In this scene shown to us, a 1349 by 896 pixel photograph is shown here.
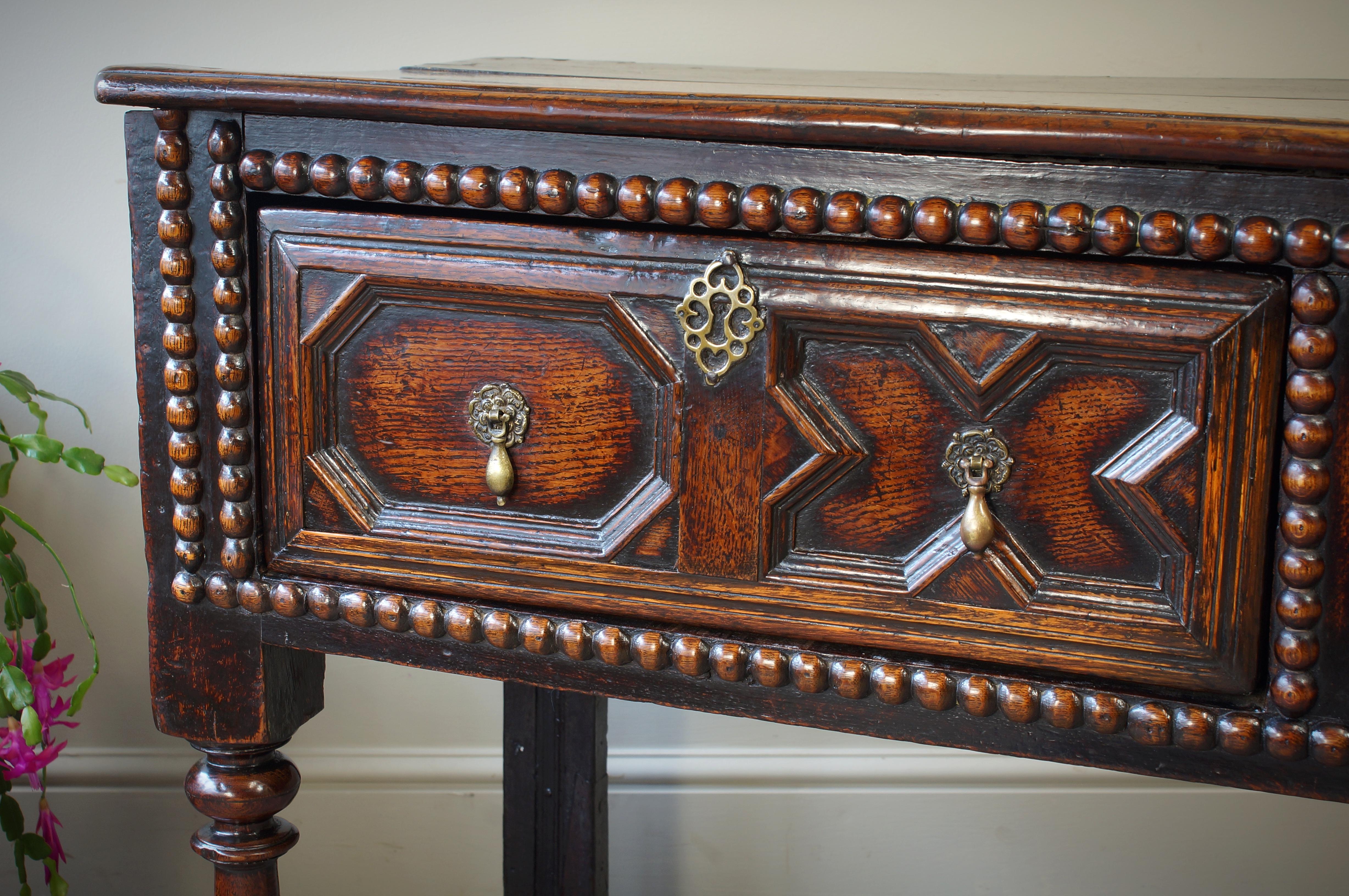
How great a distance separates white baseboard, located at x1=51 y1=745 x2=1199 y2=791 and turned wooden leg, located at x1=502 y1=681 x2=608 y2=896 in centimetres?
25

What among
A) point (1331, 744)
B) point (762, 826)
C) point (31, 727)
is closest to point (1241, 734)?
point (1331, 744)

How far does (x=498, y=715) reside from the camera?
1073 mm

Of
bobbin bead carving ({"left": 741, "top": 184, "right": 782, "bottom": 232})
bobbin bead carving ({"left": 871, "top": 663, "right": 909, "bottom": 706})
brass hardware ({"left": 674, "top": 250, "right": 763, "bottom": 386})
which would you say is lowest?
bobbin bead carving ({"left": 871, "top": 663, "right": 909, "bottom": 706})

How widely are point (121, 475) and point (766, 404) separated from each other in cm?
43

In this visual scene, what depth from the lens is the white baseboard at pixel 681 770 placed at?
1.04 meters

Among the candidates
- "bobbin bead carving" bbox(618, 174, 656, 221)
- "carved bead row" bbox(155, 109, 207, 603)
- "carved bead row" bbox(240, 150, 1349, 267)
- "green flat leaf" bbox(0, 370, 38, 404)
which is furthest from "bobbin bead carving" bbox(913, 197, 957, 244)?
"green flat leaf" bbox(0, 370, 38, 404)

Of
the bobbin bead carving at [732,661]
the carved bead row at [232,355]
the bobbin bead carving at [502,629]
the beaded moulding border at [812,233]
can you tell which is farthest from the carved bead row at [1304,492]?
the carved bead row at [232,355]

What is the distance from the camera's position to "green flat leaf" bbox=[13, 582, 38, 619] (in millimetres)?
676

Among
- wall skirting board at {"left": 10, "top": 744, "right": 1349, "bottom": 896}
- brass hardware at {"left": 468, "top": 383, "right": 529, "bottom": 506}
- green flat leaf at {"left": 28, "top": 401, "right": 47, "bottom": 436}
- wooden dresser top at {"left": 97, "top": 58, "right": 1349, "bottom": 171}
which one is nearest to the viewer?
wooden dresser top at {"left": 97, "top": 58, "right": 1349, "bottom": 171}

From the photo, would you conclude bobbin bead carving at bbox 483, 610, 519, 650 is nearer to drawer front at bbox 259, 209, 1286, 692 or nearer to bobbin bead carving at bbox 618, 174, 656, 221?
drawer front at bbox 259, 209, 1286, 692

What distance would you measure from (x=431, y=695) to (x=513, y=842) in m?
0.30

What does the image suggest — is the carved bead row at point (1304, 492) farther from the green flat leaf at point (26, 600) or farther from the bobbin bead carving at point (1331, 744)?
the green flat leaf at point (26, 600)

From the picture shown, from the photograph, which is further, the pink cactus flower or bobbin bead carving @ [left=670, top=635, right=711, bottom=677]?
the pink cactus flower

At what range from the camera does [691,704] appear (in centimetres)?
48
